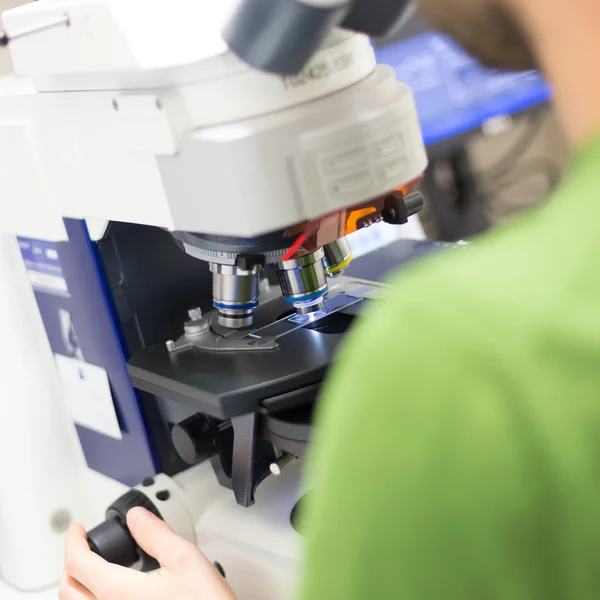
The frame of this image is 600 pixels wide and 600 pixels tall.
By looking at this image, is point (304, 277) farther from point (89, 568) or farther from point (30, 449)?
point (30, 449)

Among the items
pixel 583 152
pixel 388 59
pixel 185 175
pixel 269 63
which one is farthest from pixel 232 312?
pixel 388 59

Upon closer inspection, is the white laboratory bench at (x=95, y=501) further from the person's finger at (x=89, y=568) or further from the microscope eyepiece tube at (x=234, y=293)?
the microscope eyepiece tube at (x=234, y=293)

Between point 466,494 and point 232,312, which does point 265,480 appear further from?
point 466,494

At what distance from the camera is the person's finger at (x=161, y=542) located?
0.76 metres

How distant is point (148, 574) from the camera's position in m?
0.77

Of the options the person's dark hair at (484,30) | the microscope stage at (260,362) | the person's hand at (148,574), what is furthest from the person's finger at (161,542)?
the person's dark hair at (484,30)

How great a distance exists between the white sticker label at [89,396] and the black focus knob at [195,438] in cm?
14

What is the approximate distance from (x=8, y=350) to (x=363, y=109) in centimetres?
60

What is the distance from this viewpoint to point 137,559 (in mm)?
854

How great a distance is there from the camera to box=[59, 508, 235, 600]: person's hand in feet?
2.39

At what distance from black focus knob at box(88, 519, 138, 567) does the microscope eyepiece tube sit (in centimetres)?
25

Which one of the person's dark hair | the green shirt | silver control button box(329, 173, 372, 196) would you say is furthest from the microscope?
the green shirt

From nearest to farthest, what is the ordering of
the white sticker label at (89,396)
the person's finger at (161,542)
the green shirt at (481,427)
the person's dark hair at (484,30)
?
the green shirt at (481,427) < the person's dark hair at (484,30) < the person's finger at (161,542) < the white sticker label at (89,396)

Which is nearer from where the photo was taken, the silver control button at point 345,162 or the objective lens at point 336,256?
the silver control button at point 345,162
